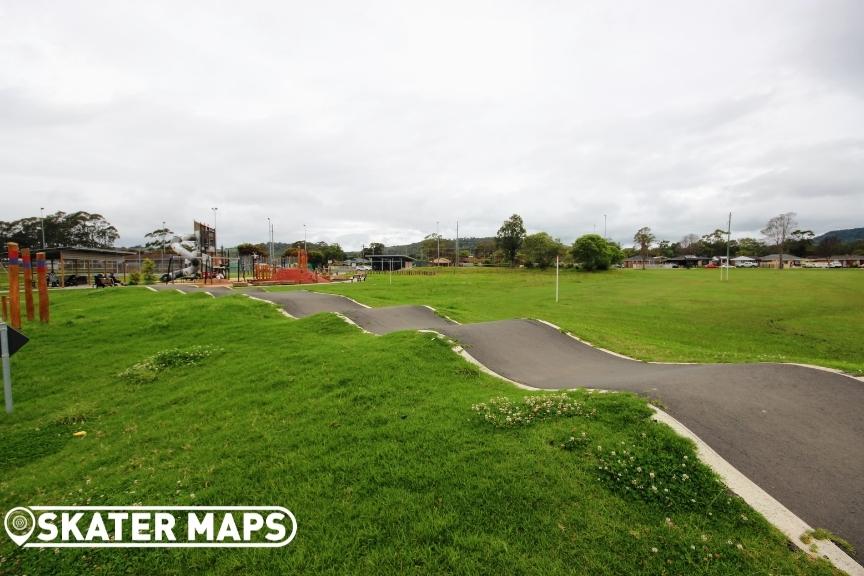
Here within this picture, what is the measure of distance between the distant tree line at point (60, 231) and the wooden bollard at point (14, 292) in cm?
6919

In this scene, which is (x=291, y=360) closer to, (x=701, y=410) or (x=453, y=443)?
(x=453, y=443)

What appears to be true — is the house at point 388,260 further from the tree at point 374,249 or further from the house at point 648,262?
the house at point 648,262

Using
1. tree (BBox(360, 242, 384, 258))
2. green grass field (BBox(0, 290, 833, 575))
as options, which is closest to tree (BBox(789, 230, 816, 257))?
tree (BBox(360, 242, 384, 258))

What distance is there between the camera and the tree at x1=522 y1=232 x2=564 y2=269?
6796 cm

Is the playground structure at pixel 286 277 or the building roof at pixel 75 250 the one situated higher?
the building roof at pixel 75 250

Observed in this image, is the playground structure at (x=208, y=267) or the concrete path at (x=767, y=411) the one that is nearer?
the concrete path at (x=767, y=411)

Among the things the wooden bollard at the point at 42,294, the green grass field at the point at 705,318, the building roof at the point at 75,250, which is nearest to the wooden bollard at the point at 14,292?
the wooden bollard at the point at 42,294

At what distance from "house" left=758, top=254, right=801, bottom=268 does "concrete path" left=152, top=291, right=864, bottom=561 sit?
11407 centimetres

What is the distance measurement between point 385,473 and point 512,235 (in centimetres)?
7484

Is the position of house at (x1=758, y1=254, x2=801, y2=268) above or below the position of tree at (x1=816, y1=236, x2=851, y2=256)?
below

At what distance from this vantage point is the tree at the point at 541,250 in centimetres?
6796

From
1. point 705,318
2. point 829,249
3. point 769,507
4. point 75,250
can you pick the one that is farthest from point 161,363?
point 829,249

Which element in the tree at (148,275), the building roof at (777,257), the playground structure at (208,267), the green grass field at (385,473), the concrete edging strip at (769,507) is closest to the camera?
the concrete edging strip at (769,507)

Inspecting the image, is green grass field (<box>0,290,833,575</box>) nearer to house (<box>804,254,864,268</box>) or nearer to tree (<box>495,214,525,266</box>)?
tree (<box>495,214,525,266</box>)
